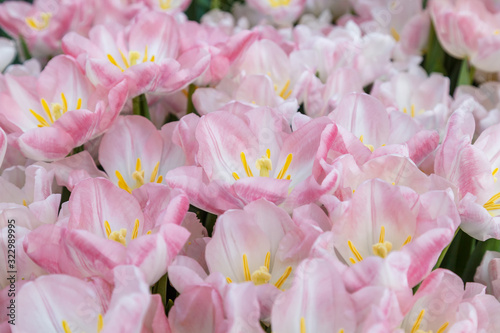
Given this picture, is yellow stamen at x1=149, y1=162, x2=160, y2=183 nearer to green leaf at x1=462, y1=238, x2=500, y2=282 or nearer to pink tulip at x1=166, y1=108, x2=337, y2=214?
pink tulip at x1=166, y1=108, x2=337, y2=214

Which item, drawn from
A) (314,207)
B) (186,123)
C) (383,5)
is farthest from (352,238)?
(383,5)

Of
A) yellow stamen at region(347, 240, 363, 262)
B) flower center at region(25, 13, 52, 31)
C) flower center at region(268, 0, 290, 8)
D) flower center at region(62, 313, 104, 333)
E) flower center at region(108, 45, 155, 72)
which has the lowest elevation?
flower center at region(62, 313, 104, 333)

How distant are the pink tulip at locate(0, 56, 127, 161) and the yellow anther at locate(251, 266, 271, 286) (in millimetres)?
220

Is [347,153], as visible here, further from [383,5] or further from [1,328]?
[383,5]

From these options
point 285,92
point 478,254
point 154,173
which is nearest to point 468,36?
point 285,92

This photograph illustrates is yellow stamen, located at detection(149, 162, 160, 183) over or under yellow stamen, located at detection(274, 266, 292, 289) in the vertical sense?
under

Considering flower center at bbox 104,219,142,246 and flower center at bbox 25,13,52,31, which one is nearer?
flower center at bbox 104,219,142,246

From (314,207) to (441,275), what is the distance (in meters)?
0.10

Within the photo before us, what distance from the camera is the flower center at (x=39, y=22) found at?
0.95 metres

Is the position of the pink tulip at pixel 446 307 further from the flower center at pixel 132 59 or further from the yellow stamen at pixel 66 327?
the flower center at pixel 132 59

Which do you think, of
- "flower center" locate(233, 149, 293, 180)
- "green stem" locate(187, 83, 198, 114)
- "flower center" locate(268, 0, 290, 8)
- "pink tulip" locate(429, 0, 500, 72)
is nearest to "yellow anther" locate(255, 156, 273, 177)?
"flower center" locate(233, 149, 293, 180)

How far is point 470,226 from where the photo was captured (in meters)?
0.48

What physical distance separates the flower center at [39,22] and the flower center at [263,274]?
25.7 inches

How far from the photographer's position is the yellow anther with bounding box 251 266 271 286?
1.43 feet
